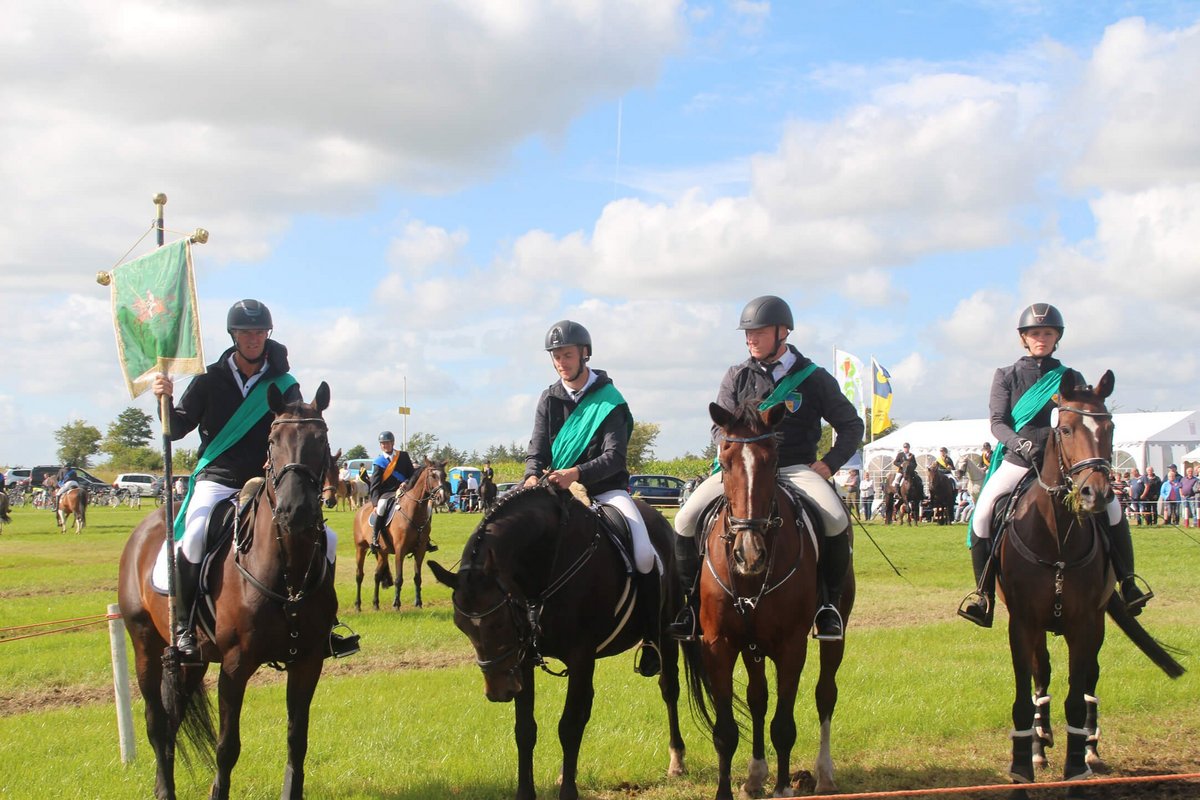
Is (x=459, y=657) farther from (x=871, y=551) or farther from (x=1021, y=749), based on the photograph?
(x=871, y=551)

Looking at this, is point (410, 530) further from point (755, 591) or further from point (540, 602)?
point (755, 591)

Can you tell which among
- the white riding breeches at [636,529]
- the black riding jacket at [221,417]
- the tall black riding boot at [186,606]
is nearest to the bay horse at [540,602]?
the white riding breeches at [636,529]

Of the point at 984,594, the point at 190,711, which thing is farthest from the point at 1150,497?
the point at 190,711

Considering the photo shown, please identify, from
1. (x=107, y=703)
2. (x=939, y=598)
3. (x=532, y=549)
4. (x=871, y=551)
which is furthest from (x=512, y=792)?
(x=871, y=551)

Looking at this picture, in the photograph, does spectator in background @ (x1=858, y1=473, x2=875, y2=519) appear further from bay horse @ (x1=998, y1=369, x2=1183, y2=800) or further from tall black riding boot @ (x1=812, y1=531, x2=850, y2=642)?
tall black riding boot @ (x1=812, y1=531, x2=850, y2=642)

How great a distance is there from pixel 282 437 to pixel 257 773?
261 centimetres

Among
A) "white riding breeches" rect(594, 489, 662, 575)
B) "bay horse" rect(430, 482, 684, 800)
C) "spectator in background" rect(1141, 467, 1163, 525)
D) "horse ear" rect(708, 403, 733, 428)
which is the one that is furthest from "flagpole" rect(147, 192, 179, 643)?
"spectator in background" rect(1141, 467, 1163, 525)

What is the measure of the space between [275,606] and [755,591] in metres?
2.88

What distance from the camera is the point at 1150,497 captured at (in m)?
32.2

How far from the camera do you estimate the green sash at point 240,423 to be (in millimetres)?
6762

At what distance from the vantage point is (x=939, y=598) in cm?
1636

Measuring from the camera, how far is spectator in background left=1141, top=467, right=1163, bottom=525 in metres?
32.2

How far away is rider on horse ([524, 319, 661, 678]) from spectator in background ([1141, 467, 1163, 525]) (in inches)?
1161

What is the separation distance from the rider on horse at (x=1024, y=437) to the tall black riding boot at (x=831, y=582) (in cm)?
120
